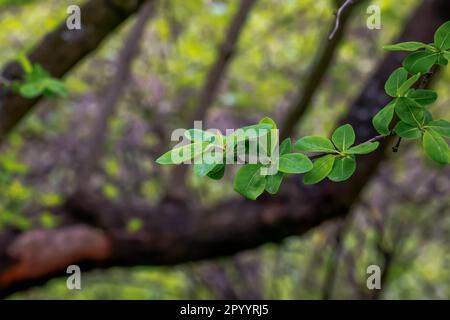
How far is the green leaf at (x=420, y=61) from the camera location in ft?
2.84

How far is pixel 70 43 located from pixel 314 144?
1386 mm

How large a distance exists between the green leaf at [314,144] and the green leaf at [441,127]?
0.45 ft

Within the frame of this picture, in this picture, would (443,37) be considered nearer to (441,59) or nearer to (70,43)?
(441,59)

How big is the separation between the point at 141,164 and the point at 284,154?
10.7 ft

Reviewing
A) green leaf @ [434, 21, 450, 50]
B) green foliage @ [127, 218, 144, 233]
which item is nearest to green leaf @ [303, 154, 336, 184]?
green leaf @ [434, 21, 450, 50]

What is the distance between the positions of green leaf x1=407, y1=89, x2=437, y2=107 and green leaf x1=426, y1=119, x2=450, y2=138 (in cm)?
3

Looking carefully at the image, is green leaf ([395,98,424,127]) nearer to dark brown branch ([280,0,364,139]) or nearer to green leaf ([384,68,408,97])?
green leaf ([384,68,408,97])

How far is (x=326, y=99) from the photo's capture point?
156 inches

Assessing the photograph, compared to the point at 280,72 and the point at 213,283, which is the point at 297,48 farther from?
the point at 213,283

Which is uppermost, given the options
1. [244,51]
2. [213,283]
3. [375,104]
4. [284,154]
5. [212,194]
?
[244,51]

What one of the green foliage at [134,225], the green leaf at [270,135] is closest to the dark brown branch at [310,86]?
the green foliage at [134,225]

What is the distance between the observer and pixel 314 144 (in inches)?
34.1

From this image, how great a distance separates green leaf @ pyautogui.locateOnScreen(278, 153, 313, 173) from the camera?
81 centimetres

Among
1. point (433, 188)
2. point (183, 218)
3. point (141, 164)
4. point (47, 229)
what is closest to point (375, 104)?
point (183, 218)
